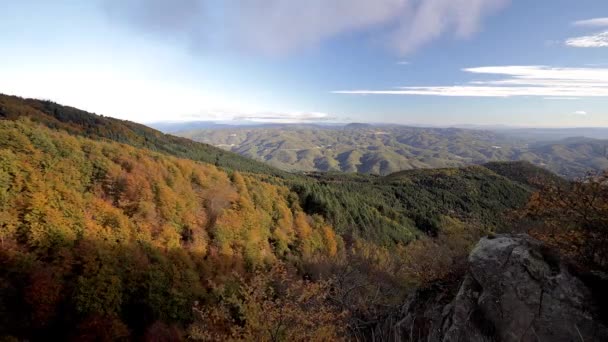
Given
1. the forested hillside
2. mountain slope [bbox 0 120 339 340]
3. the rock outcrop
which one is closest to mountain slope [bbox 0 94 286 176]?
the forested hillside

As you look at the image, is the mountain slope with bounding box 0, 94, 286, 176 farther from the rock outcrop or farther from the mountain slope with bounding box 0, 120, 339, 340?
the rock outcrop

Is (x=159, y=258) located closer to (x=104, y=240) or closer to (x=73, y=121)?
(x=104, y=240)

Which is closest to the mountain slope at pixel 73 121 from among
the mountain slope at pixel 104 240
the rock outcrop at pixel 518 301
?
the mountain slope at pixel 104 240

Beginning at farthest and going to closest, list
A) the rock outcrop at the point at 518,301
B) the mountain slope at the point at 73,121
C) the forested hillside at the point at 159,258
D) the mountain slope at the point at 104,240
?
the mountain slope at the point at 73,121, the mountain slope at the point at 104,240, the forested hillside at the point at 159,258, the rock outcrop at the point at 518,301

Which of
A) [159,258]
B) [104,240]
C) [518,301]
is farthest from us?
[159,258]

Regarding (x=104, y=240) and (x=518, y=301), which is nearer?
(x=518, y=301)

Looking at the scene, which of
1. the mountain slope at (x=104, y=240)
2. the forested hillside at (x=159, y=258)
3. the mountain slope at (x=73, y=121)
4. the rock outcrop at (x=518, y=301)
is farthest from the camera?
the mountain slope at (x=73, y=121)

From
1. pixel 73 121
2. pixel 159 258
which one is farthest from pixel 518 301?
pixel 73 121

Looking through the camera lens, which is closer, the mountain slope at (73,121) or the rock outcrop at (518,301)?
the rock outcrop at (518,301)

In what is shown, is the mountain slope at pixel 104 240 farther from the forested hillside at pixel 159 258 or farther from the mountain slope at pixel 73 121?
the mountain slope at pixel 73 121
